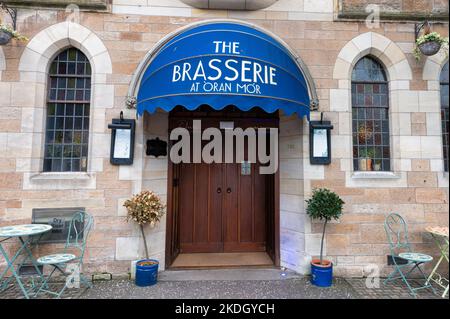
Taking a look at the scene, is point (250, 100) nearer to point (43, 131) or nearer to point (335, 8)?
point (335, 8)

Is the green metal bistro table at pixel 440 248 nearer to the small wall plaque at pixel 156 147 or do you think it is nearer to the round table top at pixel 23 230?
the small wall plaque at pixel 156 147

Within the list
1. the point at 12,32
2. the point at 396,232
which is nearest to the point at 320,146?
the point at 396,232

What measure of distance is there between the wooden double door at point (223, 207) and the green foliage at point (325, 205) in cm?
119

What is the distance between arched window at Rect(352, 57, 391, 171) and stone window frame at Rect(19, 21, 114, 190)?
4530 mm

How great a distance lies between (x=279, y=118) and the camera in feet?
16.9

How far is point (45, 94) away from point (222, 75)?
327 cm

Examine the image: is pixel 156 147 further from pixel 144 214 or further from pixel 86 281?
pixel 86 281

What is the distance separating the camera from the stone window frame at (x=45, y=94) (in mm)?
4461

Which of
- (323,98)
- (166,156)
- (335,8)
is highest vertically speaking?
(335,8)
